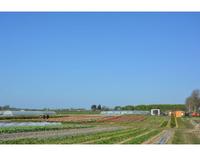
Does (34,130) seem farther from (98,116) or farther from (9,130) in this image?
(98,116)

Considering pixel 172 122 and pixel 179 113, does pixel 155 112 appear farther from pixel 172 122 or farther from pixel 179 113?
pixel 179 113

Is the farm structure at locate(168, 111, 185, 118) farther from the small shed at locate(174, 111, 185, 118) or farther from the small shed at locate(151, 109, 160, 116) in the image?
the small shed at locate(151, 109, 160, 116)

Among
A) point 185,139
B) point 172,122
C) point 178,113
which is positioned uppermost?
point 178,113

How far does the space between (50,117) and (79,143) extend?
16.1m

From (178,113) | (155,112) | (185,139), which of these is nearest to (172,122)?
(155,112)

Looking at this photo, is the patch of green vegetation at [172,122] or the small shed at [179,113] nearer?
the patch of green vegetation at [172,122]

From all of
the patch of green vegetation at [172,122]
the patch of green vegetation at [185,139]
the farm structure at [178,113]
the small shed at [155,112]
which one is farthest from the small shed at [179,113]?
the patch of green vegetation at [185,139]

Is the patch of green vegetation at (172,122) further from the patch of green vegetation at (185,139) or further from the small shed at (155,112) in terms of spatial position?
the patch of green vegetation at (185,139)

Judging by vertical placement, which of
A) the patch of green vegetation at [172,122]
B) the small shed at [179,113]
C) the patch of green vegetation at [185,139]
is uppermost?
the small shed at [179,113]

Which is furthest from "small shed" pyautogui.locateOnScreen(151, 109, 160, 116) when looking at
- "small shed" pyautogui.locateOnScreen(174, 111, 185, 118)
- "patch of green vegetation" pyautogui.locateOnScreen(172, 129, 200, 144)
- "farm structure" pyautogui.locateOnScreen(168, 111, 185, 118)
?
"patch of green vegetation" pyautogui.locateOnScreen(172, 129, 200, 144)

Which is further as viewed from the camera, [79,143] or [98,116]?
[98,116]
